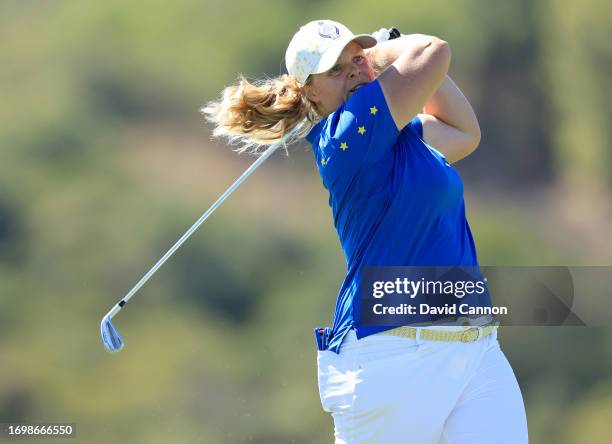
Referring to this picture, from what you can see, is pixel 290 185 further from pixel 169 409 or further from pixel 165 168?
pixel 169 409

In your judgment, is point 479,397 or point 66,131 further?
point 66,131

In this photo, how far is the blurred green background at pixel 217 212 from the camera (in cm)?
516

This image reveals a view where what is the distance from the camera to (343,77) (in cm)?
225

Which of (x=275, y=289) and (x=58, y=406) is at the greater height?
(x=275, y=289)

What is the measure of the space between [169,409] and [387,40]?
3129 millimetres

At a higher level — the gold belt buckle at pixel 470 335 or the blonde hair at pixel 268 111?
the blonde hair at pixel 268 111

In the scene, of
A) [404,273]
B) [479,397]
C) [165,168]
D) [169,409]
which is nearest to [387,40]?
[404,273]

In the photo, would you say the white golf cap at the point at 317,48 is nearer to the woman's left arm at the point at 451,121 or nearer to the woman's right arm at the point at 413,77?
the woman's right arm at the point at 413,77

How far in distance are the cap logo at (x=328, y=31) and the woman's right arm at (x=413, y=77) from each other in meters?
0.19

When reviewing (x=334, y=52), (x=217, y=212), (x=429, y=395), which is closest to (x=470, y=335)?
(x=429, y=395)

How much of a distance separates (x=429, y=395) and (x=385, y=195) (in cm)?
41

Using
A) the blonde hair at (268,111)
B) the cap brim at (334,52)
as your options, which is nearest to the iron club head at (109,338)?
the blonde hair at (268,111)

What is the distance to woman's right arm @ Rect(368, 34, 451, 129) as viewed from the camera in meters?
2.09

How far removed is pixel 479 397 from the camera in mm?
2035
